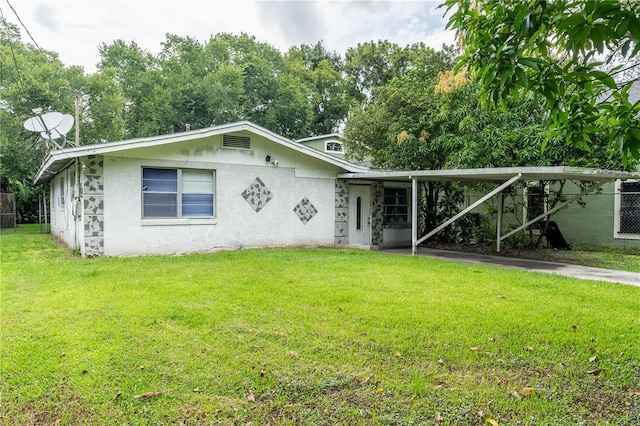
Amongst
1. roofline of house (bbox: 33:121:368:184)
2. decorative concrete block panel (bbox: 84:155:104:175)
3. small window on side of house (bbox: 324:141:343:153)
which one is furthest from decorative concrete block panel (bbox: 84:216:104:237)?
small window on side of house (bbox: 324:141:343:153)

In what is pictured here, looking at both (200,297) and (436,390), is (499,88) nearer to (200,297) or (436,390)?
(436,390)

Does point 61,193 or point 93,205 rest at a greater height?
point 61,193

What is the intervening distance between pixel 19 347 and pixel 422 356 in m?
3.55

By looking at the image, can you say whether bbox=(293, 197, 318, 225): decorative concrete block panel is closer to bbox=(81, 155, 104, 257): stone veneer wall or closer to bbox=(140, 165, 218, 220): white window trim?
bbox=(140, 165, 218, 220): white window trim

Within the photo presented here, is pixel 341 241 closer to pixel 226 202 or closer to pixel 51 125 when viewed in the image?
pixel 226 202

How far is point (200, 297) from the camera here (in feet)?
17.5

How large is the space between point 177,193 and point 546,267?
28.0ft

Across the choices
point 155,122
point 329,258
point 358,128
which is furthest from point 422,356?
point 155,122

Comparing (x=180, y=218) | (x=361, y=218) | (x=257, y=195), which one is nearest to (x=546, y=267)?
(x=361, y=218)

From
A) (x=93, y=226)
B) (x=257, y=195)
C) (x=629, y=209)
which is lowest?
(x=93, y=226)

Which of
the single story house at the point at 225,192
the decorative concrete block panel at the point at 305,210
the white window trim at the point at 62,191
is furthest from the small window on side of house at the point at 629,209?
the white window trim at the point at 62,191

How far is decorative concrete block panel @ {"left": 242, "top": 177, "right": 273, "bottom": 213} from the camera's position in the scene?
1039cm

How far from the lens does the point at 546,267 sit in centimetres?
859

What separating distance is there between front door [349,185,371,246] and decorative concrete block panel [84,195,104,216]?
676cm
